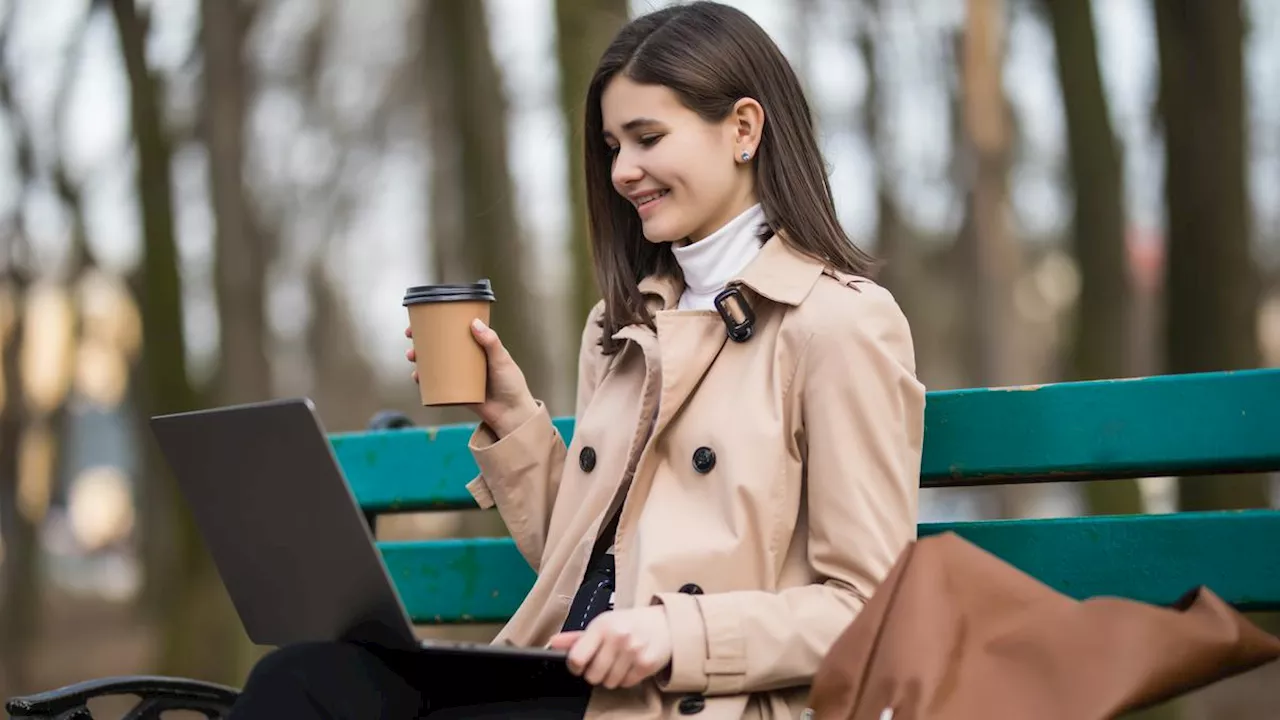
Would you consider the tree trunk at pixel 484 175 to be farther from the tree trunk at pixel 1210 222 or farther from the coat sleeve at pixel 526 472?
the coat sleeve at pixel 526 472

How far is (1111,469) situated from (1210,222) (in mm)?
3867

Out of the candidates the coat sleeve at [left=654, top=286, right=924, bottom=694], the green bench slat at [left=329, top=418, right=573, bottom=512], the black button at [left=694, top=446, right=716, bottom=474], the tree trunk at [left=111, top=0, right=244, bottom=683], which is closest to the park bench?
the coat sleeve at [left=654, top=286, right=924, bottom=694]

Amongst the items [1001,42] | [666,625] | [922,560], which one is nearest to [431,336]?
[666,625]

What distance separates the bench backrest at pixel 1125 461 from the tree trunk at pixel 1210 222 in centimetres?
356

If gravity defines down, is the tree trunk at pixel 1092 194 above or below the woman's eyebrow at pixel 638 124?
below

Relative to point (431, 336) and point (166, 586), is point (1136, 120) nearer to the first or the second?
point (166, 586)

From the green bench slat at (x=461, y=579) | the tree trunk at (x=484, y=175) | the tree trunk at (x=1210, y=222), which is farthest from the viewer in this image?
the tree trunk at (x=484, y=175)

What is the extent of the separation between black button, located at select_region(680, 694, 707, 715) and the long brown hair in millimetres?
860

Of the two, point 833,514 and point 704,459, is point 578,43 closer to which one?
point 704,459

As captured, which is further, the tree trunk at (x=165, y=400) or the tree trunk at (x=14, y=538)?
the tree trunk at (x=14, y=538)

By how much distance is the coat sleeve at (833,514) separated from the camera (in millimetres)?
2588

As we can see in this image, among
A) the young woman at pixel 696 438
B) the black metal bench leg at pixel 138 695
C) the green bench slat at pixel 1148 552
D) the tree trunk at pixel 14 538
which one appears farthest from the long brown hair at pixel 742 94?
the tree trunk at pixel 14 538

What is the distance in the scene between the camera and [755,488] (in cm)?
277

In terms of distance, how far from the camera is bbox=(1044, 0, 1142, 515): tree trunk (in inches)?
302
